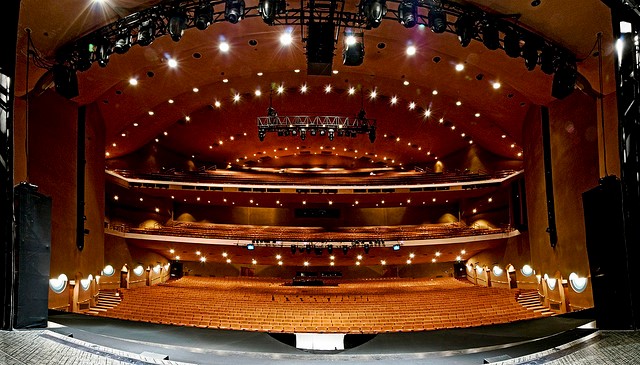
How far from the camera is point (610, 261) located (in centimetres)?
455

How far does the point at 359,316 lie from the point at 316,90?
936 cm

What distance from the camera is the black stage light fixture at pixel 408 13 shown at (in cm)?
775

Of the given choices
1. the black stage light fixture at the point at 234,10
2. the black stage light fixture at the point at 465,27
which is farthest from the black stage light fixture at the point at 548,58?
the black stage light fixture at the point at 234,10

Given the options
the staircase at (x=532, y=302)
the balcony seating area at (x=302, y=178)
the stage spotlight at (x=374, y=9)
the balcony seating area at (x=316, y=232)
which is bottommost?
the staircase at (x=532, y=302)

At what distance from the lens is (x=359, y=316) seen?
12.5m

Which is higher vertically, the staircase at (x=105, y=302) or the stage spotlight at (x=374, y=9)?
the stage spotlight at (x=374, y=9)

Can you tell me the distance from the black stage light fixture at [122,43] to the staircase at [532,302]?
45.2 feet

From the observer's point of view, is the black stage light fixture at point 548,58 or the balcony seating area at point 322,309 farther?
the balcony seating area at point 322,309

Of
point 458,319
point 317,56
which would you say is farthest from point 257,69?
point 458,319

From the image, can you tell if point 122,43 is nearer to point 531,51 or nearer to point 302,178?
point 531,51

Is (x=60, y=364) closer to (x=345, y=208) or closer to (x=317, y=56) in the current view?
(x=317, y=56)

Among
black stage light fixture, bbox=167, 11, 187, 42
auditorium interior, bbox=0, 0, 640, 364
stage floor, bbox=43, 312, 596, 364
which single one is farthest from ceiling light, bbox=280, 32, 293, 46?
stage floor, bbox=43, 312, 596, 364

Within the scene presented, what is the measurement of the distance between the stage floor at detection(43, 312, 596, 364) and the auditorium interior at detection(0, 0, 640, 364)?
0.05 metres

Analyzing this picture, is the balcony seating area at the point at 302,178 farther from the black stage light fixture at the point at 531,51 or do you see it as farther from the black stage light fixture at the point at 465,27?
the black stage light fixture at the point at 465,27
